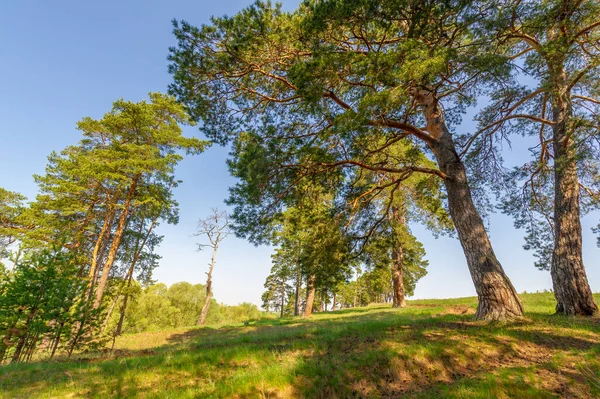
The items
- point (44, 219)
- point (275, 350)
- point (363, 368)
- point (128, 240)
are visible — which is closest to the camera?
point (363, 368)

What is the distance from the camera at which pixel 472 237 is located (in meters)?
7.46

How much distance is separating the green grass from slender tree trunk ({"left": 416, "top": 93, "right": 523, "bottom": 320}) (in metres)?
0.62

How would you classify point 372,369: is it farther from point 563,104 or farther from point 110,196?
point 110,196

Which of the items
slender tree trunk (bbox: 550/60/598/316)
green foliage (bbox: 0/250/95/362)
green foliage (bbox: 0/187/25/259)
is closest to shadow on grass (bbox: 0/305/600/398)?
slender tree trunk (bbox: 550/60/598/316)

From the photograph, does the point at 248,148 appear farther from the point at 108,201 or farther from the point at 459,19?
the point at 108,201

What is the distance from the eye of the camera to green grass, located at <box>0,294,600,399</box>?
4.07 m

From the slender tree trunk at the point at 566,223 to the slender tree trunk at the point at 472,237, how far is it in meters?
1.80

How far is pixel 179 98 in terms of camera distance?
884 cm

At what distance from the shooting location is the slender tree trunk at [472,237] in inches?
269

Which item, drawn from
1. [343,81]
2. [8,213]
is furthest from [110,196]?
[343,81]

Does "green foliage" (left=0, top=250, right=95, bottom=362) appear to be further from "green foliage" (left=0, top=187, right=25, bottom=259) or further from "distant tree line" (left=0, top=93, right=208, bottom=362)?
"green foliage" (left=0, top=187, right=25, bottom=259)

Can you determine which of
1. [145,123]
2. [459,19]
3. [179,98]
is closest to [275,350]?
[179,98]

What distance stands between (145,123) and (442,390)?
2071 cm

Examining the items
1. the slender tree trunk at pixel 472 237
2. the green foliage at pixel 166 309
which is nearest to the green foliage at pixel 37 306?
the slender tree trunk at pixel 472 237
